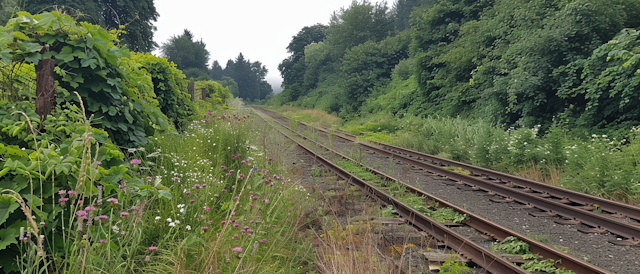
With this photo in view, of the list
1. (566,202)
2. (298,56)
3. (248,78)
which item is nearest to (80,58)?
(566,202)

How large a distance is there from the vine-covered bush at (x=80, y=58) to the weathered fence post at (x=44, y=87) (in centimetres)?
8

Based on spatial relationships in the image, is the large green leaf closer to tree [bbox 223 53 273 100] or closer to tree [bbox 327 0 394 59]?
tree [bbox 327 0 394 59]

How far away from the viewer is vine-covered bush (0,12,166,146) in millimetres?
3061

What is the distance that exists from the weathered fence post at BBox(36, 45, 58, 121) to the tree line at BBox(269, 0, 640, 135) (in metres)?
10.3

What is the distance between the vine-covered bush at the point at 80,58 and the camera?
3.06 meters

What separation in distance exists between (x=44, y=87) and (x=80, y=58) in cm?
52

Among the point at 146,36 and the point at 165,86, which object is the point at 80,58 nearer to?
the point at 165,86

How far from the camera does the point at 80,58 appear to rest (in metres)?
3.32

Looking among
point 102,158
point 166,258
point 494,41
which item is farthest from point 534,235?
point 494,41

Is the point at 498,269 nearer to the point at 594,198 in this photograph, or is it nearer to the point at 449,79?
the point at 594,198

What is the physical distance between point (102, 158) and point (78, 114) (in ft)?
2.55

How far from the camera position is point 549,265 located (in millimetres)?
3428

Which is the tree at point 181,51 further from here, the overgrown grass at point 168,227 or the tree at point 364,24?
the overgrown grass at point 168,227

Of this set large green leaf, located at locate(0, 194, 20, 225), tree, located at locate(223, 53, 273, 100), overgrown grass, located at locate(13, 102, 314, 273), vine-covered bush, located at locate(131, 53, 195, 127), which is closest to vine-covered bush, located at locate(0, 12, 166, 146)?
overgrown grass, located at locate(13, 102, 314, 273)
